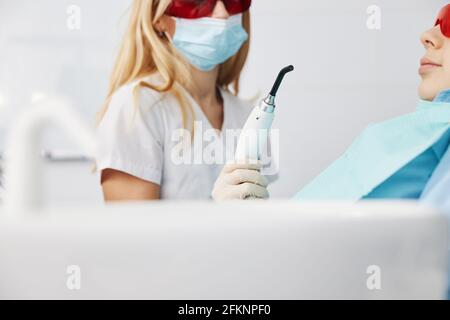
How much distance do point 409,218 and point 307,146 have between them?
549 millimetres

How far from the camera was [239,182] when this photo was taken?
0.99 m

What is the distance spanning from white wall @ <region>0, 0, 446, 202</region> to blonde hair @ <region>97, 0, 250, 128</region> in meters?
0.02

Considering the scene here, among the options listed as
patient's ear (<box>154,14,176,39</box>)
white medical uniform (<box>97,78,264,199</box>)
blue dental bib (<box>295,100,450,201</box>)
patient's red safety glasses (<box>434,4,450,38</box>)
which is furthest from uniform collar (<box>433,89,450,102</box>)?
patient's ear (<box>154,14,176,39</box>)

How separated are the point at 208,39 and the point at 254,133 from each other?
0.20 m

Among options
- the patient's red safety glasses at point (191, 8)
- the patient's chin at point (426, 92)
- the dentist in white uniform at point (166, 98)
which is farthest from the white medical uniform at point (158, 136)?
the patient's chin at point (426, 92)

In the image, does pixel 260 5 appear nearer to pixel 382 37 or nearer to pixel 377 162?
pixel 382 37

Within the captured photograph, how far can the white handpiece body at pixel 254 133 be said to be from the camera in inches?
39.4

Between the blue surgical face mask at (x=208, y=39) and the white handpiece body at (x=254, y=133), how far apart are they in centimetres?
14

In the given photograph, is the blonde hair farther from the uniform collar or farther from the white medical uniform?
the uniform collar

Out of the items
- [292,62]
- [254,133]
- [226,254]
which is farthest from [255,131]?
[226,254]

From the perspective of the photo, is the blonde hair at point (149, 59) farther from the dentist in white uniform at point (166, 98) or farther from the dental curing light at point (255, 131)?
the dental curing light at point (255, 131)

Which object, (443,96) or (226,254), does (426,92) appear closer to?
(443,96)
